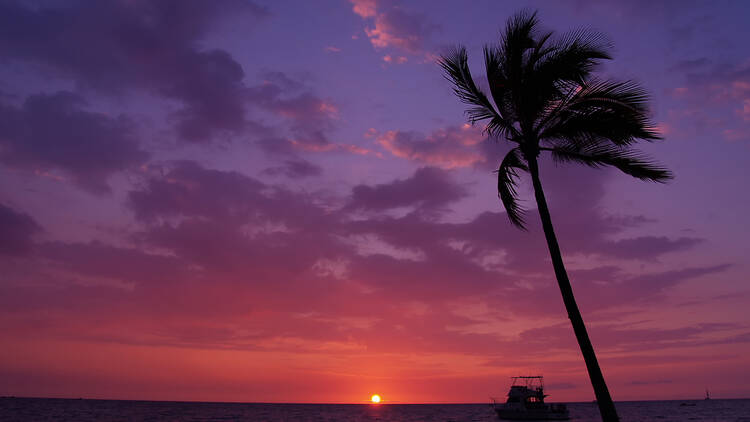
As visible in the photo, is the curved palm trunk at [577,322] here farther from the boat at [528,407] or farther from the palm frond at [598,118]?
the boat at [528,407]

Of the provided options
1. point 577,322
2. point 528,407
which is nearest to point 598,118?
point 577,322

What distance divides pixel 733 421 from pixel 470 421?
58.2 metres

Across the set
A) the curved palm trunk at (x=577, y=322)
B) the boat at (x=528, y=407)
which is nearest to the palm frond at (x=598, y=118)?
the curved palm trunk at (x=577, y=322)

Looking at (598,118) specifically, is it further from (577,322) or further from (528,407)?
(528,407)

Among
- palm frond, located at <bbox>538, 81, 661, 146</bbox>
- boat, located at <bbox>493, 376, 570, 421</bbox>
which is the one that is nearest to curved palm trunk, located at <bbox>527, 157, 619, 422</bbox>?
palm frond, located at <bbox>538, 81, 661, 146</bbox>

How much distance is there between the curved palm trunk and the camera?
945 centimetres

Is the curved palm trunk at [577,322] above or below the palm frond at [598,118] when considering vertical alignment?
below

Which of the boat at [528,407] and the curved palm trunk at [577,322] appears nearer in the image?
the curved palm trunk at [577,322]

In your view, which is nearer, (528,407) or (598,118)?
(598,118)

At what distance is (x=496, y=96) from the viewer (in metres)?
12.0

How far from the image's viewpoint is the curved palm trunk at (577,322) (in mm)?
9453

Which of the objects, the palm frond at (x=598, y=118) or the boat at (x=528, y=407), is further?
the boat at (x=528, y=407)

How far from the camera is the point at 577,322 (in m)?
10.0

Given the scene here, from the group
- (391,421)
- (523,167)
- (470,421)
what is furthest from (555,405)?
(523,167)
